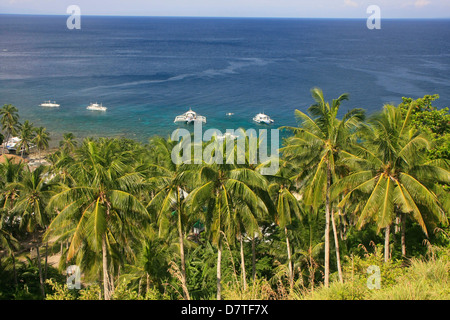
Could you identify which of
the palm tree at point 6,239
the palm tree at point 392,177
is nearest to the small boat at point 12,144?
the palm tree at point 6,239

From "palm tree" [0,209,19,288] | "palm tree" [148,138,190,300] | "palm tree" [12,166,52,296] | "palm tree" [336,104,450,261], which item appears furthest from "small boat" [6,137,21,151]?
"palm tree" [336,104,450,261]

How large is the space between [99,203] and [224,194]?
5034mm

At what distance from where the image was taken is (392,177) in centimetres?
1573

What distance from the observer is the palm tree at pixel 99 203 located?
46.5 ft

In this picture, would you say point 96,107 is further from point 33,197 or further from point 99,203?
point 99,203

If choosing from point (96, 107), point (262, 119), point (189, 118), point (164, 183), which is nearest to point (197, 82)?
point (96, 107)

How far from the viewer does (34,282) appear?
2680 cm

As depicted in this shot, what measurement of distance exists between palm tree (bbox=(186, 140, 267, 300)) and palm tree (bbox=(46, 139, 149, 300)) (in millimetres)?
2574

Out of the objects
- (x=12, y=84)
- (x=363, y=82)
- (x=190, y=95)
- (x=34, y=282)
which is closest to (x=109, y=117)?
(x=190, y=95)

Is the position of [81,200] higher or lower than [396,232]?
higher

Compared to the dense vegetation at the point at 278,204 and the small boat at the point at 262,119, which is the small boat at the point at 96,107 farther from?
the dense vegetation at the point at 278,204

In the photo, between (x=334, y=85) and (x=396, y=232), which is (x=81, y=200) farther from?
(x=334, y=85)

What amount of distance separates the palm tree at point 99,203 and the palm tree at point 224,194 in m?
2.57
